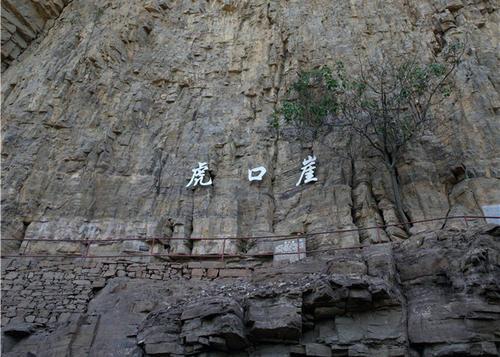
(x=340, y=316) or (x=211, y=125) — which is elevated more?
(x=211, y=125)

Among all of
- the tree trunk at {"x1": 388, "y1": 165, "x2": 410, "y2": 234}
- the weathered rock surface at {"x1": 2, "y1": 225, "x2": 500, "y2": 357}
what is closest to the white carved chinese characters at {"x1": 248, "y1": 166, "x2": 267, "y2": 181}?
the tree trunk at {"x1": 388, "y1": 165, "x2": 410, "y2": 234}

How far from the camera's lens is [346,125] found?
14.3m

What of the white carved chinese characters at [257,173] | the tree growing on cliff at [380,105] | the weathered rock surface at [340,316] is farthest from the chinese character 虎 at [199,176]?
the weathered rock surface at [340,316]

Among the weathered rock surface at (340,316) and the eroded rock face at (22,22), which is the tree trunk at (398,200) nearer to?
the weathered rock surface at (340,316)

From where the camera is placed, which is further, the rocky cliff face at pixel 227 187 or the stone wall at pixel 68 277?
the stone wall at pixel 68 277

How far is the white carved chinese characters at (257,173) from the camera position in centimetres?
1442

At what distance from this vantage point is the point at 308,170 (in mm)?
14141

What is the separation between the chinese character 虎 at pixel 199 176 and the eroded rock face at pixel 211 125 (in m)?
0.28

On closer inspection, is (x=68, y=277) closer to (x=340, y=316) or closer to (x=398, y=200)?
(x=340, y=316)

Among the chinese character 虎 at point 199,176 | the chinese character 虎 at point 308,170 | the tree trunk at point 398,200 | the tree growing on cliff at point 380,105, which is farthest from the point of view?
the chinese character 虎 at point 199,176

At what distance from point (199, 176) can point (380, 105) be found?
634cm

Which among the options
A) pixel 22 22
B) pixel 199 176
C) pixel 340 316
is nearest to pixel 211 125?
pixel 199 176

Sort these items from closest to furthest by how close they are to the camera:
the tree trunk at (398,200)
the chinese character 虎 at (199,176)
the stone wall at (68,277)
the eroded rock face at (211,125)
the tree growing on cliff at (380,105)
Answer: the stone wall at (68,277), the tree trunk at (398,200), the eroded rock face at (211,125), the tree growing on cliff at (380,105), the chinese character 虎 at (199,176)

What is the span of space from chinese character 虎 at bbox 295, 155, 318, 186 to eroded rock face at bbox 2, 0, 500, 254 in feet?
1.01
